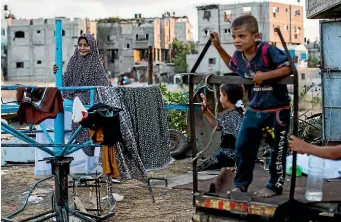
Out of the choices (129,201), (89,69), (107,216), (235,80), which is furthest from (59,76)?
(235,80)

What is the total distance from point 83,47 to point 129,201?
2.23m

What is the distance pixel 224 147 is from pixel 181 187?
2.95 metres

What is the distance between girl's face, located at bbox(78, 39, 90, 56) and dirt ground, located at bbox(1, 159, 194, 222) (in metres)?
1.98

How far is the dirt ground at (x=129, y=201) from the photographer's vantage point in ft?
23.7

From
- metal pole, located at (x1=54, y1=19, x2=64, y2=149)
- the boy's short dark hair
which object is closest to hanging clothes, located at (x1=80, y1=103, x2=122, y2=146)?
metal pole, located at (x1=54, y1=19, x2=64, y2=149)

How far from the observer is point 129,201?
8.10m

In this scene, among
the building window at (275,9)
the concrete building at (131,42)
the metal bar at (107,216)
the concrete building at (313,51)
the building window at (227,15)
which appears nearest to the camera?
the metal bar at (107,216)

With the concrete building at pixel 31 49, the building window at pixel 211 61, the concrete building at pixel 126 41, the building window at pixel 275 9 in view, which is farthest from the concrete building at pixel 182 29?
→ the building window at pixel 275 9

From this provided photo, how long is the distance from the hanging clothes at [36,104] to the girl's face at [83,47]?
2520mm

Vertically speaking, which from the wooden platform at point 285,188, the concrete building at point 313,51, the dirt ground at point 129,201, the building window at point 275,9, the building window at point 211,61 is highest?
the building window at point 275,9

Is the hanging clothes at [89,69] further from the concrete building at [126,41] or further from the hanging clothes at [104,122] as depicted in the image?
the concrete building at [126,41]

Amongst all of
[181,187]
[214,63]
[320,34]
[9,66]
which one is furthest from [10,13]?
[181,187]

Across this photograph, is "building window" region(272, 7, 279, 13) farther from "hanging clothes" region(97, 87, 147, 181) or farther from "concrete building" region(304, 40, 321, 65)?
"hanging clothes" region(97, 87, 147, 181)

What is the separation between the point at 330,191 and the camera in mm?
4371
